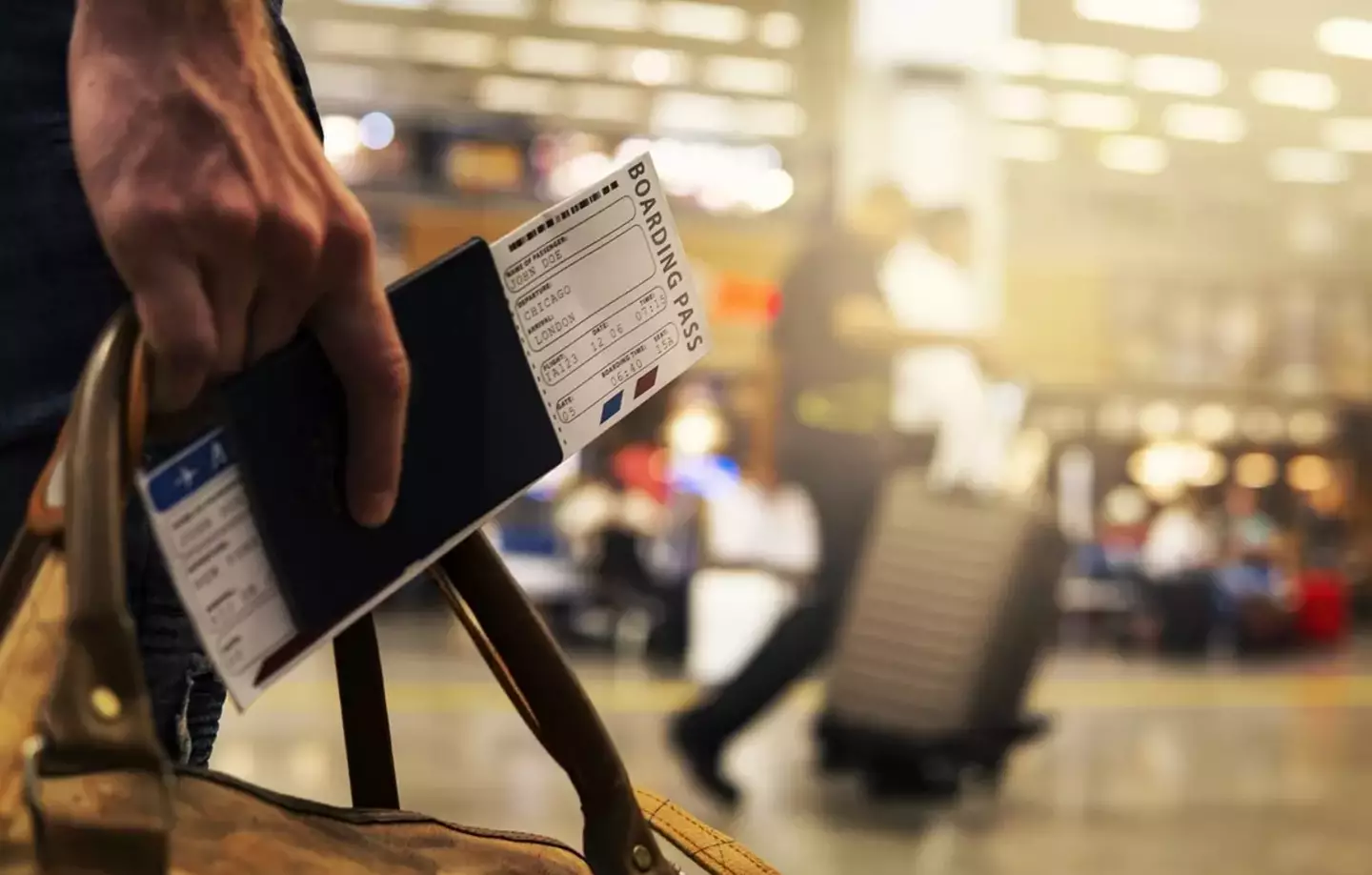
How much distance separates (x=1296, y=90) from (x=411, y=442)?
12276mm

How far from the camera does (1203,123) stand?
12234mm

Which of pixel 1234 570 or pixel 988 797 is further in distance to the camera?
pixel 1234 570

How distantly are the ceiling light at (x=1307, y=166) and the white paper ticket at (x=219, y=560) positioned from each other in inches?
543

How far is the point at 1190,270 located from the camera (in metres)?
12.8

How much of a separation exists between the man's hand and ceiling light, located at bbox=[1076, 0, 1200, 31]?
32.0ft

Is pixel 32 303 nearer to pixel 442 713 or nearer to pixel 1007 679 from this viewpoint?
pixel 1007 679

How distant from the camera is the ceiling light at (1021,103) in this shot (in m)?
10.8

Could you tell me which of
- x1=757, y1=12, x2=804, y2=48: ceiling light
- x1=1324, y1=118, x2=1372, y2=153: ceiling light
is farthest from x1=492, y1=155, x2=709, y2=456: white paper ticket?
x1=1324, y1=118, x2=1372, y2=153: ceiling light

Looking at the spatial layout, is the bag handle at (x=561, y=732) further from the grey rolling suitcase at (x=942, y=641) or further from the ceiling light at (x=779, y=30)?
the ceiling light at (x=779, y=30)

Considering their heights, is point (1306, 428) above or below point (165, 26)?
below

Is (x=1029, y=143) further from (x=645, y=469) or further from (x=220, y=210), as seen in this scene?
(x=220, y=210)

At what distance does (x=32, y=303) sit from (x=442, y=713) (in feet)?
13.4

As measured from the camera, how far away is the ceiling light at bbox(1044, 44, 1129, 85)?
33.1ft

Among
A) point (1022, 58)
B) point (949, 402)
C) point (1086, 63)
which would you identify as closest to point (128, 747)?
point (949, 402)
